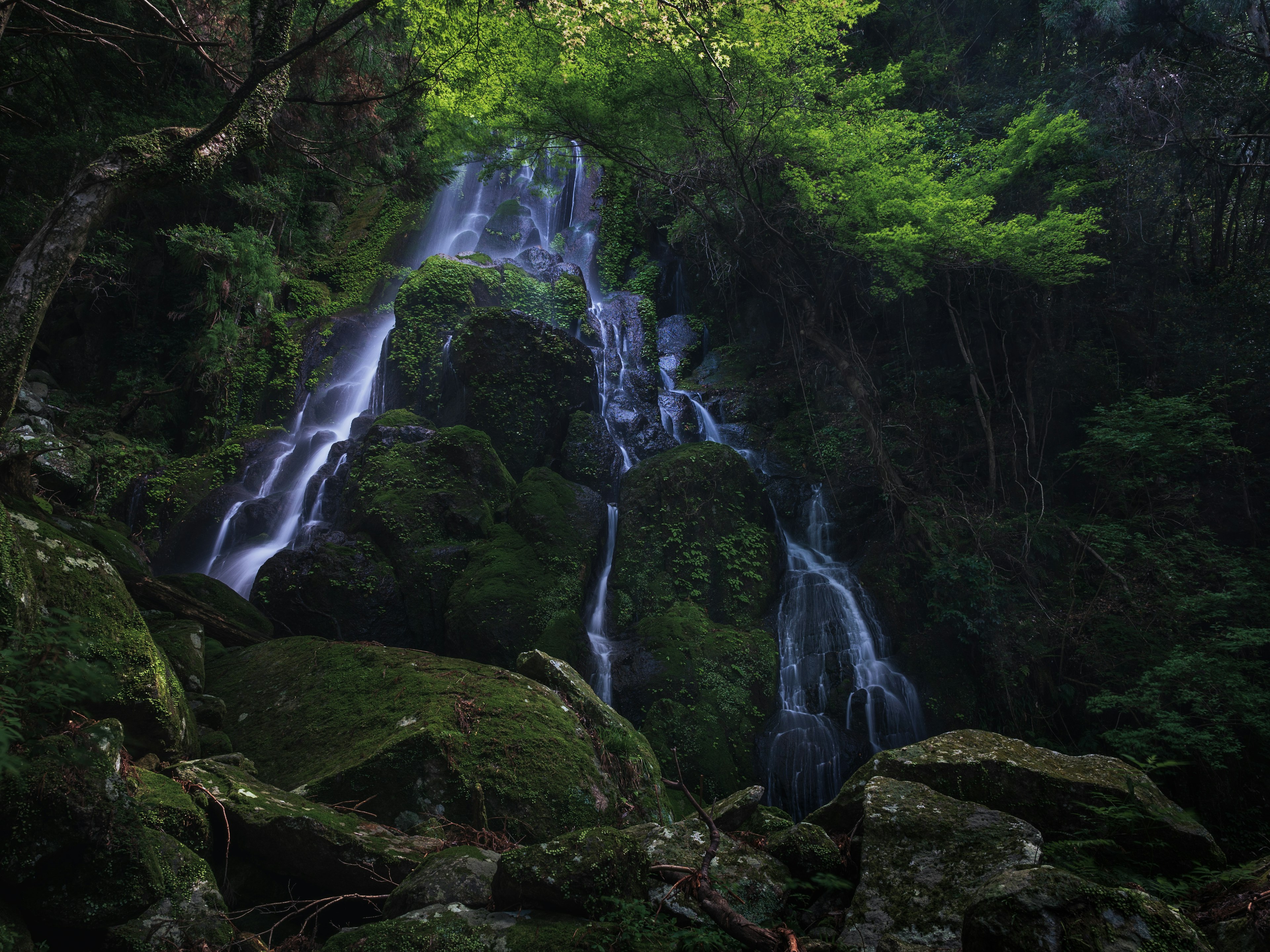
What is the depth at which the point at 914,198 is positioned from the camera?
9.70 meters

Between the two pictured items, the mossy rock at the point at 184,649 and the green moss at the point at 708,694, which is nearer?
the mossy rock at the point at 184,649

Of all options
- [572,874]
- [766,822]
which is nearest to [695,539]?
[766,822]

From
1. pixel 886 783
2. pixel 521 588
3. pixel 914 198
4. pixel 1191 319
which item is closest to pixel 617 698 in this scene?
pixel 521 588

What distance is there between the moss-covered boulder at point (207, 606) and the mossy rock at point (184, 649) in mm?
462

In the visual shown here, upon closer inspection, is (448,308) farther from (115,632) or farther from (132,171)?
(115,632)

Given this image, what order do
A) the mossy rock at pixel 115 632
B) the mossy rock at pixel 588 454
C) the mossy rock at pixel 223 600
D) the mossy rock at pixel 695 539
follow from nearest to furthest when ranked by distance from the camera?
the mossy rock at pixel 115 632 → the mossy rock at pixel 223 600 → the mossy rock at pixel 695 539 → the mossy rock at pixel 588 454

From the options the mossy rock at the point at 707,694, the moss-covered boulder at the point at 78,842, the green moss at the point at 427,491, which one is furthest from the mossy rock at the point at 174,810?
the green moss at the point at 427,491

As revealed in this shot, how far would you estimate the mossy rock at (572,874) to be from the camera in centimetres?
247

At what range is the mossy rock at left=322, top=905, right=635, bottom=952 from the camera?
225 centimetres

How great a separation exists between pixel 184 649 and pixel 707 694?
6064 millimetres

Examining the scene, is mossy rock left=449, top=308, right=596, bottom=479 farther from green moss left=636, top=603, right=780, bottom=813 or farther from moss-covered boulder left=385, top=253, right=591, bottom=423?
green moss left=636, top=603, right=780, bottom=813

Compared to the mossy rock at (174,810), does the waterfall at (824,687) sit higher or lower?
higher

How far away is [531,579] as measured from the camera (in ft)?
29.4

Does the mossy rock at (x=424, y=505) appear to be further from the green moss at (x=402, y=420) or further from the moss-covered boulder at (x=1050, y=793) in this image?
the moss-covered boulder at (x=1050, y=793)
